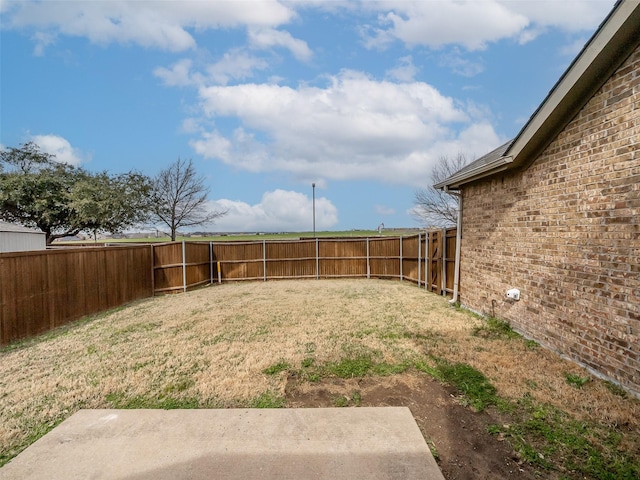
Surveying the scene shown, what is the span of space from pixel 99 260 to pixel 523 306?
353 inches

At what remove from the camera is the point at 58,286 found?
6.81 m

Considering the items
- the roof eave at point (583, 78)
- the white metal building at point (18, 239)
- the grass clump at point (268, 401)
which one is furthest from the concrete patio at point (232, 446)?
the white metal building at point (18, 239)

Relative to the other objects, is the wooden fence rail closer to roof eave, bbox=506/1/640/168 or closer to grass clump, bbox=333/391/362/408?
roof eave, bbox=506/1/640/168

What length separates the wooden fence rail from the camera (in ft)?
19.9

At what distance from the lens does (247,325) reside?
6.49 meters

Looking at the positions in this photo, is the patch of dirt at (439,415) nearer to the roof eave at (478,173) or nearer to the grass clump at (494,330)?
the grass clump at (494,330)

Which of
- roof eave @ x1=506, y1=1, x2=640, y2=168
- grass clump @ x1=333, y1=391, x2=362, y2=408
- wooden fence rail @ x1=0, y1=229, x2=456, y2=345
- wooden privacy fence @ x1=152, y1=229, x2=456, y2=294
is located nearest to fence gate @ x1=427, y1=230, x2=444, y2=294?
wooden fence rail @ x1=0, y1=229, x2=456, y2=345

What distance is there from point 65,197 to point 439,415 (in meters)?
23.7

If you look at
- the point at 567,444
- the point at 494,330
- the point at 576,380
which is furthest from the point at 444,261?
the point at 567,444

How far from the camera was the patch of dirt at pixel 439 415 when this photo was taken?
8.04 ft

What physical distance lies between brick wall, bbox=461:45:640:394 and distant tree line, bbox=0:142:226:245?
71.4 feet

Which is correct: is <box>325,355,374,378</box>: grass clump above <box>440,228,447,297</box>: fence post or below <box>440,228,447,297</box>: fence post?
below

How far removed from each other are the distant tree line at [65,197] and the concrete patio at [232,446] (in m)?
20.4

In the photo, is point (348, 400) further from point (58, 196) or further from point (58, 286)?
point (58, 196)
